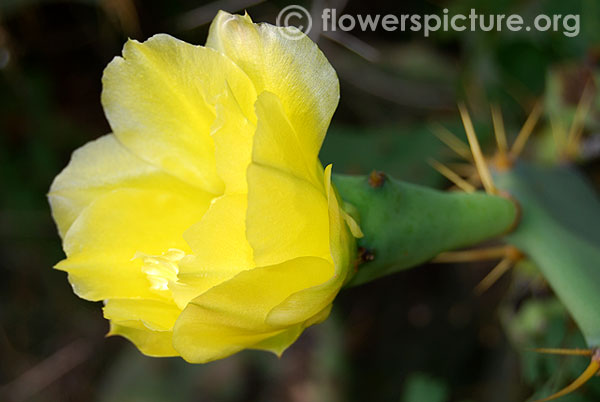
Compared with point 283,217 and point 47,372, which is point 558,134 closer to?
point 283,217

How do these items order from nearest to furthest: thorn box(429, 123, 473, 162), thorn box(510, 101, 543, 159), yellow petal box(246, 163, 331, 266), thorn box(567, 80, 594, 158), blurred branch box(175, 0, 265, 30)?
yellow petal box(246, 163, 331, 266) < thorn box(510, 101, 543, 159) < thorn box(567, 80, 594, 158) < thorn box(429, 123, 473, 162) < blurred branch box(175, 0, 265, 30)

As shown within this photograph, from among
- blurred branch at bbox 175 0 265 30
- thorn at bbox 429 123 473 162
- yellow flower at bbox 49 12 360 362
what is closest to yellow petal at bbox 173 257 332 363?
yellow flower at bbox 49 12 360 362

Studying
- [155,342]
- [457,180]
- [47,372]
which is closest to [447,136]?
[457,180]

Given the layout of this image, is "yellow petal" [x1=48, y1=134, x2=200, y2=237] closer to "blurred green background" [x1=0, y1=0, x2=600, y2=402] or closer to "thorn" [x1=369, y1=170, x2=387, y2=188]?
"thorn" [x1=369, y1=170, x2=387, y2=188]

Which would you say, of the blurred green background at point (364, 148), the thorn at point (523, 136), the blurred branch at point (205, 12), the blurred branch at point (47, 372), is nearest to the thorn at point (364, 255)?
the thorn at point (523, 136)

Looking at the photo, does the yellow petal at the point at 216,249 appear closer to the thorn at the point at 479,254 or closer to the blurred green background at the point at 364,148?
the thorn at the point at 479,254

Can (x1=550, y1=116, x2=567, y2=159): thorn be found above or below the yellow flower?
below
